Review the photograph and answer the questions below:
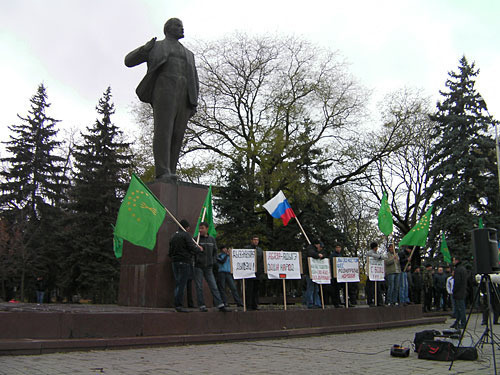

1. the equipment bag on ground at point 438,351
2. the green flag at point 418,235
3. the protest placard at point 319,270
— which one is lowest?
the equipment bag on ground at point 438,351

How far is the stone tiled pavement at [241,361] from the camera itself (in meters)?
6.29

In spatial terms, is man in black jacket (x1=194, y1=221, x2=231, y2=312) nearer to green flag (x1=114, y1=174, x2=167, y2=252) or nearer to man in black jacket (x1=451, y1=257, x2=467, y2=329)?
green flag (x1=114, y1=174, x2=167, y2=252)

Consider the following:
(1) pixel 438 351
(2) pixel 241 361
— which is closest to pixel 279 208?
(1) pixel 438 351

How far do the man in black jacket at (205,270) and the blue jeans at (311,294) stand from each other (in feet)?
11.9

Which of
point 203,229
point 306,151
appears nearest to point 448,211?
point 306,151

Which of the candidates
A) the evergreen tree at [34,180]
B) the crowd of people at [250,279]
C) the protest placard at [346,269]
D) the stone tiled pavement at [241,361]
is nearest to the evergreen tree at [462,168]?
the crowd of people at [250,279]

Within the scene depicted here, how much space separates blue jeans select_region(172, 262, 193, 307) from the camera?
9312 millimetres

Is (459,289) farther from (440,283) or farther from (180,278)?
(440,283)

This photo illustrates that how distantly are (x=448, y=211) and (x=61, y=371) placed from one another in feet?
83.0

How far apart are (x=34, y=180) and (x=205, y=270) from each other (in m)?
31.2

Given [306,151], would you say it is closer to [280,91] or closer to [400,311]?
[280,91]

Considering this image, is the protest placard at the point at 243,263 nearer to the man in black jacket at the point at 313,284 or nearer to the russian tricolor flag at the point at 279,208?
the man in black jacket at the point at 313,284

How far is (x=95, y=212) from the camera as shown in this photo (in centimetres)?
2998

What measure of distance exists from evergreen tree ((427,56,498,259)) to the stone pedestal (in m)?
19.8
